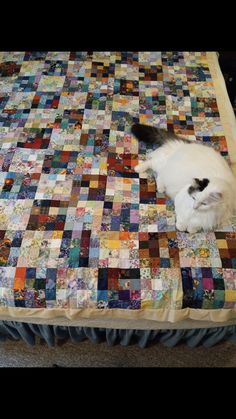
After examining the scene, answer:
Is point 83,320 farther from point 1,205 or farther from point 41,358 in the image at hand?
point 1,205

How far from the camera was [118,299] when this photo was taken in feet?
4.38

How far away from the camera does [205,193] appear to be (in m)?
1.30

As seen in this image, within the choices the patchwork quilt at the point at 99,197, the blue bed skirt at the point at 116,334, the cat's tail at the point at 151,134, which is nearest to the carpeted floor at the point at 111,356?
the blue bed skirt at the point at 116,334

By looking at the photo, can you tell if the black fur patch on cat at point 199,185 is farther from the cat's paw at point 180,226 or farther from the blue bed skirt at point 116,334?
the blue bed skirt at point 116,334

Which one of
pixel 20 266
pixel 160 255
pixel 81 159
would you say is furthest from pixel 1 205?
pixel 160 255

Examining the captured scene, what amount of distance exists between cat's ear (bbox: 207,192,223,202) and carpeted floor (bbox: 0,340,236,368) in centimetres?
80

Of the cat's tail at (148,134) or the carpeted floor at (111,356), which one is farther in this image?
the cat's tail at (148,134)

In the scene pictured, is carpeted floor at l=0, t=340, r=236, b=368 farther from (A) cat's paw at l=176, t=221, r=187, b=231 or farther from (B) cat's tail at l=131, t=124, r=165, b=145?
(B) cat's tail at l=131, t=124, r=165, b=145

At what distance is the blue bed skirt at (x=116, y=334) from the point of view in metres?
1.55

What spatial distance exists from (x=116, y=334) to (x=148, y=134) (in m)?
0.96

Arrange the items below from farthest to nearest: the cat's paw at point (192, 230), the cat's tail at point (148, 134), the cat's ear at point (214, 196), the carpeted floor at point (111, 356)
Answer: the cat's tail at point (148, 134)
the carpeted floor at point (111, 356)
the cat's paw at point (192, 230)
the cat's ear at point (214, 196)

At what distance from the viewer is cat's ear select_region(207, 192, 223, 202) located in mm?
1287
